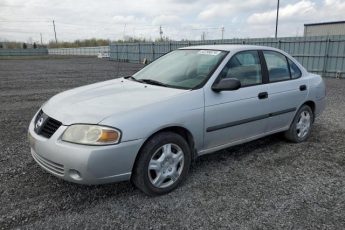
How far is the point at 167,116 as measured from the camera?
3.21 metres

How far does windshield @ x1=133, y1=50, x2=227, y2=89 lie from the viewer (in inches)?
150

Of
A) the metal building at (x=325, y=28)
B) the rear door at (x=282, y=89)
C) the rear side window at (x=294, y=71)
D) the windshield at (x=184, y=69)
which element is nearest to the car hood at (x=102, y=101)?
the windshield at (x=184, y=69)

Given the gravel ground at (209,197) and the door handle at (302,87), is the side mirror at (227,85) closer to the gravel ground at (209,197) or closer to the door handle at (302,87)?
the gravel ground at (209,197)

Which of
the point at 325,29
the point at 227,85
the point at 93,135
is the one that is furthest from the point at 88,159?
the point at 325,29

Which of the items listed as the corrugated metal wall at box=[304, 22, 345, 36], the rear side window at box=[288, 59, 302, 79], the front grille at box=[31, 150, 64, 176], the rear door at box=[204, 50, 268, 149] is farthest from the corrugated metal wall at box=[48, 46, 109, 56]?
the front grille at box=[31, 150, 64, 176]

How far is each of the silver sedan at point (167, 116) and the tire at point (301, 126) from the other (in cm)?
6

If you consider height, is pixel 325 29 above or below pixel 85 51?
above

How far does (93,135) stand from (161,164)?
820 mm

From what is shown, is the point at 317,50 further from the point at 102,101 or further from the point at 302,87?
the point at 102,101

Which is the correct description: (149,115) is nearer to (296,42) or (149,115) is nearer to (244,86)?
(244,86)

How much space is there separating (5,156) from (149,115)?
259 cm

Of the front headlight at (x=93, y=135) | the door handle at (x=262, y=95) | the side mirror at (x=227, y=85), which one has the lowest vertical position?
the front headlight at (x=93, y=135)

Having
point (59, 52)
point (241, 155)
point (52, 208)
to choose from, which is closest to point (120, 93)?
point (52, 208)

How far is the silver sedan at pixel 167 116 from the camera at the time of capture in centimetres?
291
